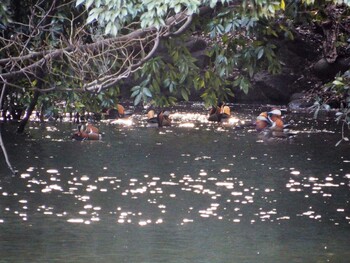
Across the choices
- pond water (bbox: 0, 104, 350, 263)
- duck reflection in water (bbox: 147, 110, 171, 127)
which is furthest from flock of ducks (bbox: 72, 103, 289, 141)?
pond water (bbox: 0, 104, 350, 263)

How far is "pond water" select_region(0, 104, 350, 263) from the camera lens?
13.3 metres

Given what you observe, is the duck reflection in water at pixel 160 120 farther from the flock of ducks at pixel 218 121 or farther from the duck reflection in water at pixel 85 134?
the duck reflection in water at pixel 85 134

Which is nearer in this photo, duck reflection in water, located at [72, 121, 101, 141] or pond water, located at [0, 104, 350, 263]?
pond water, located at [0, 104, 350, 263]

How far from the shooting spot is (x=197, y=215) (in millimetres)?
15727

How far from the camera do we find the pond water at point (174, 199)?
13.3m

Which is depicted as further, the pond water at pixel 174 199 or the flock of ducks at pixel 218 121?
the flock of ducks at pixel 218 121

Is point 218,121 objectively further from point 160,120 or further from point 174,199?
point 174,199

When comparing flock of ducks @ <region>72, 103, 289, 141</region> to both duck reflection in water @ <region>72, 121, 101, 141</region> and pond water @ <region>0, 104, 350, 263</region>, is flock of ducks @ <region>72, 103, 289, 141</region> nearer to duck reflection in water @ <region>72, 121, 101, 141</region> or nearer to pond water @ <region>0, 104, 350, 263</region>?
duck reflection in water @ <region>72, 121, 101, 141</region>

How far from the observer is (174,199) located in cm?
1720

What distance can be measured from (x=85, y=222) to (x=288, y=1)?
201 inches

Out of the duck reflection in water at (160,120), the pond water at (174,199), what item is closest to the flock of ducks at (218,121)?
the duck reflection in water at (160,120)

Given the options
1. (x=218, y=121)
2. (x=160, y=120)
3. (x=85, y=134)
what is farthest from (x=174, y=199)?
(x=218, y=121)

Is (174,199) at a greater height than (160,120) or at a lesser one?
greater

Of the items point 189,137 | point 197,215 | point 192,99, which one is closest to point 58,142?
point 189,137
